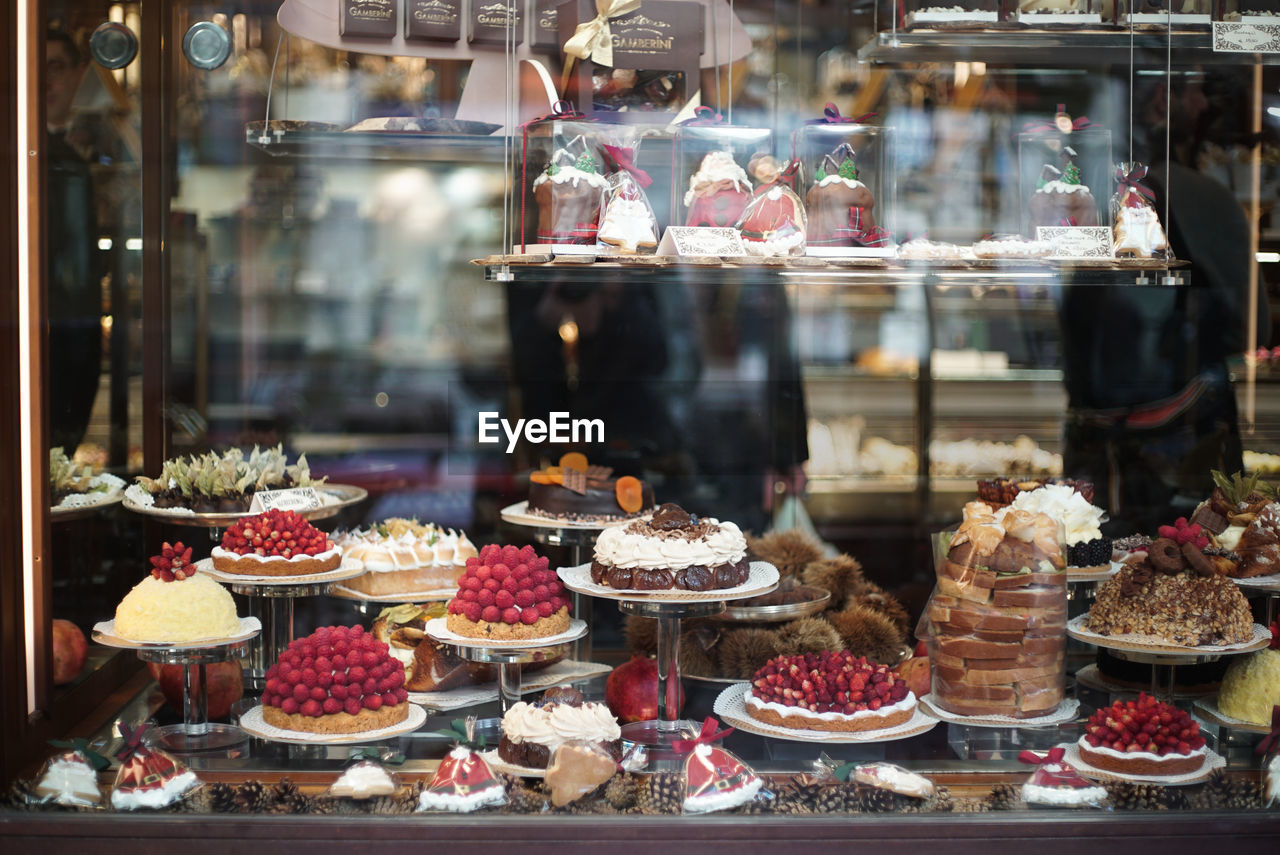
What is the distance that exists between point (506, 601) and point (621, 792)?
1.93ft

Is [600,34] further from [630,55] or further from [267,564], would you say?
[267,564]

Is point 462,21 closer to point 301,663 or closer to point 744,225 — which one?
point 744,225

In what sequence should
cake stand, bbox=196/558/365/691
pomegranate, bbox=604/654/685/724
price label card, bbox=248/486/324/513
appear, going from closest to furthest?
pomegranate, bbox=604/654/685/724 → cake stand, bbox=196/558/365/691 → price label card, bbox=248/486/324/513

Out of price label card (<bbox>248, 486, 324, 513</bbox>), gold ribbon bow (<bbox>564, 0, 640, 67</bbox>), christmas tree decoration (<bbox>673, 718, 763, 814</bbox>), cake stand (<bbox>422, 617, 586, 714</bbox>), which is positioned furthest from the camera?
price label card (<bbox>248, 486, 324, 513</bbox>)

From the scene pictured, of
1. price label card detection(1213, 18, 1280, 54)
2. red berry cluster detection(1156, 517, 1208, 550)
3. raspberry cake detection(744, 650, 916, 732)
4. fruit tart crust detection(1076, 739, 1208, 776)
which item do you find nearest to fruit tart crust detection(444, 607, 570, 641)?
raspberry cake detection(744, 650, 916, 732)

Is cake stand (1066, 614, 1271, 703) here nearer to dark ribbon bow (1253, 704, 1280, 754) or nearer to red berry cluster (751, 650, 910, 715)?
dark ribbon bow (1253, 704, 1280, 754)

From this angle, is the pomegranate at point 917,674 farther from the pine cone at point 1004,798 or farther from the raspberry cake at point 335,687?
the raspberry cake at point 335,687

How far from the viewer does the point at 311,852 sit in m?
2.77

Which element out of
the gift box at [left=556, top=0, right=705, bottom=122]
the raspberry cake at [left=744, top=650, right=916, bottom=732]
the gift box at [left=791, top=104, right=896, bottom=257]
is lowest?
the raspberry cake at [left=744, top=650, right=916, bottom=732]

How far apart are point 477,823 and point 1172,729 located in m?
1.69

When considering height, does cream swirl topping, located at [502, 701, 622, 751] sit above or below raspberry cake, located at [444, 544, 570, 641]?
below

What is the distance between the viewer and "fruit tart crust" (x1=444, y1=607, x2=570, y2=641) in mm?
3145

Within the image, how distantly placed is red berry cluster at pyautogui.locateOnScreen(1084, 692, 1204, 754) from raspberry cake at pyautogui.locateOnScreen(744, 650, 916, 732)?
0.47 metres

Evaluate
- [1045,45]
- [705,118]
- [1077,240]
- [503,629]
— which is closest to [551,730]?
[503,629]
